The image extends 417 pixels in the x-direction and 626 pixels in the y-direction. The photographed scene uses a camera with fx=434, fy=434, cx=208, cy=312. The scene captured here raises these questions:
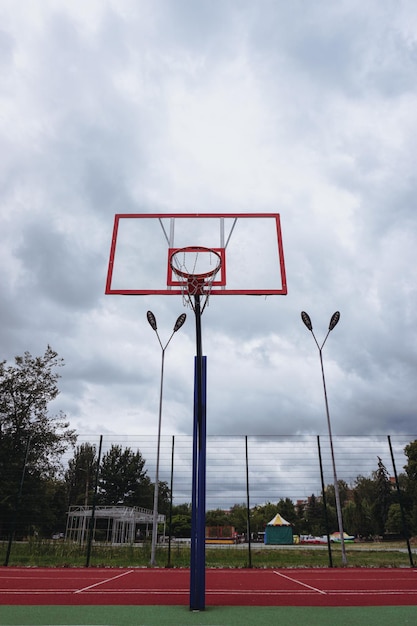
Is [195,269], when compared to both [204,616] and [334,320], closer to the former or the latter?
Result: [204,616]

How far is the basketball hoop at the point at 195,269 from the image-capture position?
727cm

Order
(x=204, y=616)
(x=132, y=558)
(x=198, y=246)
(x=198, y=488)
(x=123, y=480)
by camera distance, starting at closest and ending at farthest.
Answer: (x=204, y=616), (x=198, y=488), (x=198, y=246), (x=132, y=558), (x=123, y=480)

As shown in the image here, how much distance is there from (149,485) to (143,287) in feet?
115

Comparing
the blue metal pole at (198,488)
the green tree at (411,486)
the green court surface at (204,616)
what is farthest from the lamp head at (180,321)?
the green tree at (411,486)

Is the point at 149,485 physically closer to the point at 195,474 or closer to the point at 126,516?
the point at 126,516

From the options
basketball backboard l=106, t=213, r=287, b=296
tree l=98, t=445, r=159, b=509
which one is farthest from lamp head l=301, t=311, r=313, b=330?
tree l=98, t=445, r=159, b=509

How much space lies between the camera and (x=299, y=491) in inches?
483

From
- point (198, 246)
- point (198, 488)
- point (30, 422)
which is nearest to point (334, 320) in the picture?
point (198, 246)

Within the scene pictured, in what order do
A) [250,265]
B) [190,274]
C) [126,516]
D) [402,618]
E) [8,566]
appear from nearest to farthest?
[402,618], [190,274], [250,265], [8,566], [126,516]

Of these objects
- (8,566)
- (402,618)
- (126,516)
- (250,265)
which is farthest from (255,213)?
(126,516)

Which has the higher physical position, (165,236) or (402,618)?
(165,236)

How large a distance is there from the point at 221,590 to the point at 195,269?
17.3ft

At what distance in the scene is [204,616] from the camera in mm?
4797

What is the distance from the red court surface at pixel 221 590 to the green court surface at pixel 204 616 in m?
0.41
